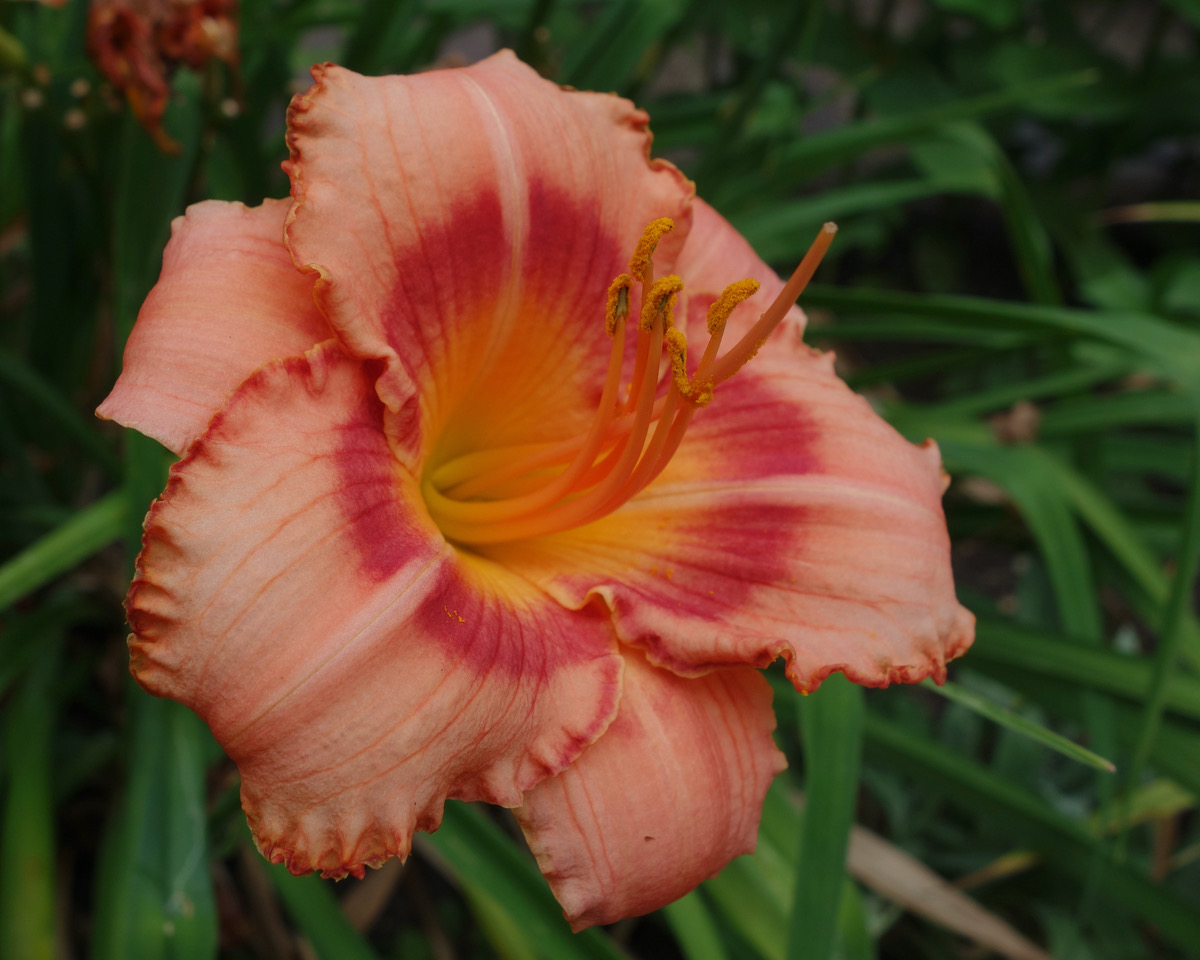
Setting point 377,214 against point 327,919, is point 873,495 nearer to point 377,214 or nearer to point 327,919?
point 377,214

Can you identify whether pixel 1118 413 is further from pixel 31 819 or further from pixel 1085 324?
pixel 31 819

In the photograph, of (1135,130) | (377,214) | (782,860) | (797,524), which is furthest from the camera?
(1135,130)

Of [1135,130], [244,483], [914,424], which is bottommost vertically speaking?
[914,424]

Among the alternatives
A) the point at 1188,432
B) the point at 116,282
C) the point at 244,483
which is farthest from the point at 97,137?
→ the point at 1188,432

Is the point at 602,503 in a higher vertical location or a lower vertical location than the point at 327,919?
higher

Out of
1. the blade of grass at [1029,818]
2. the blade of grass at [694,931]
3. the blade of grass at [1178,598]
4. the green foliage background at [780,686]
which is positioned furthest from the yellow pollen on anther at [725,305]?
the blade of grass at [1029,818]

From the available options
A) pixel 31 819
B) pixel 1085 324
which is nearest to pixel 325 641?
pixel 31 819

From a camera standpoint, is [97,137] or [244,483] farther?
[97,137]

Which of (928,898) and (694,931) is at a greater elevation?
(694,931)
